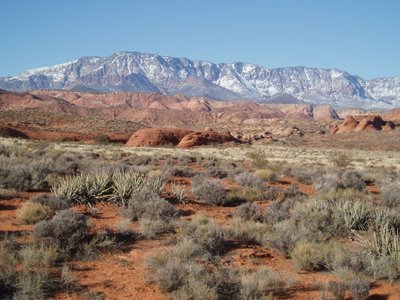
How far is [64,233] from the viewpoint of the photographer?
7668 mm

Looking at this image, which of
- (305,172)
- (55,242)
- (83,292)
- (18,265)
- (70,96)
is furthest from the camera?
(70,96)

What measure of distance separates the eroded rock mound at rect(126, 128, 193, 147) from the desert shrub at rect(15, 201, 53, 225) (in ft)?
142

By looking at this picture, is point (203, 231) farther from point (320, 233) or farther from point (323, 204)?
point (323, 204)

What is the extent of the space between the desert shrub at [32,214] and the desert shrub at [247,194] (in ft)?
17.3

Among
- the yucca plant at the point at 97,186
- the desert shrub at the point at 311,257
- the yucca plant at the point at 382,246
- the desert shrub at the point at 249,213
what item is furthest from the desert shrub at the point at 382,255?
the yucca plant at the point at 97,186

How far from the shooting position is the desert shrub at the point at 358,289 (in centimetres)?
622

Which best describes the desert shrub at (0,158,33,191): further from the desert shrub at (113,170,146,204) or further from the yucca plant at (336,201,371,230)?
the yucca plant at (336,201,371,230)

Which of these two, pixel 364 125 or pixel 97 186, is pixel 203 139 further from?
pixel 97 186

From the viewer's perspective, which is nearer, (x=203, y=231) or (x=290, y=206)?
(x=203, y=231)

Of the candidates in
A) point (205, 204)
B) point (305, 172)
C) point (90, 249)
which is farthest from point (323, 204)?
point (305, 172)

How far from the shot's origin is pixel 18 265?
257 inches

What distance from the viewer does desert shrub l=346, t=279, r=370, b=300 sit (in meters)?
6.22

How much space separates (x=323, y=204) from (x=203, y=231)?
3530mm

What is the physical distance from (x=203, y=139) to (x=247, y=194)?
44.5 m
